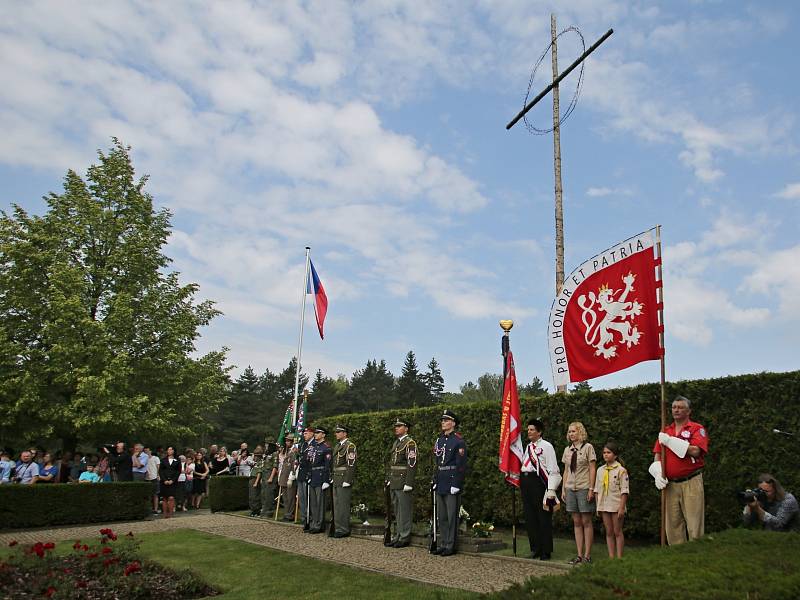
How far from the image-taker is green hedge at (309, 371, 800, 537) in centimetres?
834

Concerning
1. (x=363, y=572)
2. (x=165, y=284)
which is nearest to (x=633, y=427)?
(x=363, y=572)

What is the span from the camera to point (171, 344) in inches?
907

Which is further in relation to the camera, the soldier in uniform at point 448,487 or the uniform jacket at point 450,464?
the uniform jacket at point 450,464

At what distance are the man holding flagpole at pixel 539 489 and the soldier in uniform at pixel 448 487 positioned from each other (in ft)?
3.20

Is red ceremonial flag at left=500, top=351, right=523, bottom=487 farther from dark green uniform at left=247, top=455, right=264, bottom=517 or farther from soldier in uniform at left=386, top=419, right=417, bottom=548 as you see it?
dark green uniform at left=247, top=455, right=264, bottom=517

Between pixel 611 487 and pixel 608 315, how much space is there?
218 cm

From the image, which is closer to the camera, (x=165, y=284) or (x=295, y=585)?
(x=295, y=585)

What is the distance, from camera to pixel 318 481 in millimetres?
12859

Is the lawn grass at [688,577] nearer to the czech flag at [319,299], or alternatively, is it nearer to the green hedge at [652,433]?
the green hedge at [652,433]

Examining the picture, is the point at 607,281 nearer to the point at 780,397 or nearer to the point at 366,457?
the point at 780,397

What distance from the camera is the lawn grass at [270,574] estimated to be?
22.1 ft

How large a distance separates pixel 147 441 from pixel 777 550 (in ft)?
78.0

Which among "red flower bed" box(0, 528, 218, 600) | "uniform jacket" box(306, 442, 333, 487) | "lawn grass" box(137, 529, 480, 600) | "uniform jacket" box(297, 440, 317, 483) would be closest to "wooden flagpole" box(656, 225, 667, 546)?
"lawn grass" box(137, 529, 480, 600)

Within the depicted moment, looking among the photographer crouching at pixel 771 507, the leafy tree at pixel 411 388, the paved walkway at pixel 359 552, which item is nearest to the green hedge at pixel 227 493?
the paved walkway at pixel 359 552
